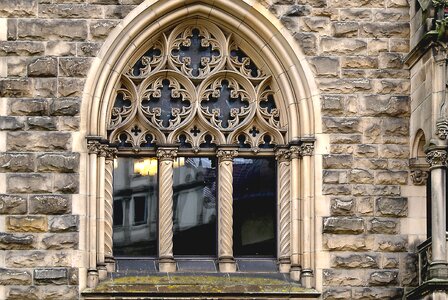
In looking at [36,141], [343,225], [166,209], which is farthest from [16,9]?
[343,225]

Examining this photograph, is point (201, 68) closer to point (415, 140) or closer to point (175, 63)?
point (175, 63)

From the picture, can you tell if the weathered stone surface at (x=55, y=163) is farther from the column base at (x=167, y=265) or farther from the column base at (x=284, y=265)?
the column base at (x=284, y=265)

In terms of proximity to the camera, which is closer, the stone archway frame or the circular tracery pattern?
the stone archway frame

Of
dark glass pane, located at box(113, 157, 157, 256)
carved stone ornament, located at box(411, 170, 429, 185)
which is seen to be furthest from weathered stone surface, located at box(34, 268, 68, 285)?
carved stone ornament, located at box(411, 170, 429, 185)

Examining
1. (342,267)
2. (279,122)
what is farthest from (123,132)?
(342,267)

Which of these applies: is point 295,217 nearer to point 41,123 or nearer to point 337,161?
point 337,161

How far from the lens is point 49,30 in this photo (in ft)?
63.0

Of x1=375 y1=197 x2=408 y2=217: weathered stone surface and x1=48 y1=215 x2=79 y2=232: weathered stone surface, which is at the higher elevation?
x1=375 y1=197 x2=408 y2=217: weathered stone surface

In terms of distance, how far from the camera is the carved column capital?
1948cm

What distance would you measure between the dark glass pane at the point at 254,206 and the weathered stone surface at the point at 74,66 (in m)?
2.74

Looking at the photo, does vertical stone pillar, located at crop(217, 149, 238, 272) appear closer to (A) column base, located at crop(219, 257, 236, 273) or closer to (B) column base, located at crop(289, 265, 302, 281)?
(A) column base, located at crop(219, 257, 236, 273)

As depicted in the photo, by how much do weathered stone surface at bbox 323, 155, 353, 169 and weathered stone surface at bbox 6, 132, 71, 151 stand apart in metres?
3.87

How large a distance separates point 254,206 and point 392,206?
6.99ft

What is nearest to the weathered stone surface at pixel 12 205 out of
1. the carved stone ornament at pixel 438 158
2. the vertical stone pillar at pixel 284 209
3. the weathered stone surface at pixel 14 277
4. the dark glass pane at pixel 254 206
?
the weathered stone surface at pixel 14 277
